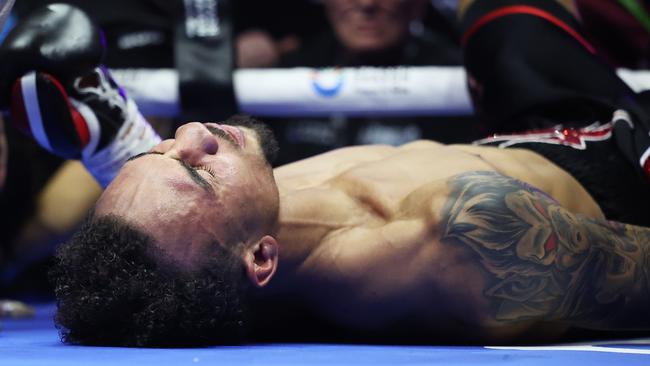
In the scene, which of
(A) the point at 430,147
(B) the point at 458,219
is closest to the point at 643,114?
(A) the point at 430,147

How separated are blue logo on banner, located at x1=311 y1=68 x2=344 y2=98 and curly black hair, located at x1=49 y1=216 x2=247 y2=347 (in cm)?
103

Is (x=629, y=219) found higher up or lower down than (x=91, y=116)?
lower down

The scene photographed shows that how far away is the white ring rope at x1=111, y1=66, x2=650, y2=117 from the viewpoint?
7.76ft

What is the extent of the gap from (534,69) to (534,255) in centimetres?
78

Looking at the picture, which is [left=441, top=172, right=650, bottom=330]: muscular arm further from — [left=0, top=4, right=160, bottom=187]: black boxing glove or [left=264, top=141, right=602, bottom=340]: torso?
[left=0, top=4, right=160, bottom=187]: black boxing glove

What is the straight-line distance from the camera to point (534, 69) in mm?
2078

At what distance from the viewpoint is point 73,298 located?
136 centimetres

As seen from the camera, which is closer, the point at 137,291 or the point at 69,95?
the point at 137,291

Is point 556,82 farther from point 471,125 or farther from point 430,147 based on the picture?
point 471,125

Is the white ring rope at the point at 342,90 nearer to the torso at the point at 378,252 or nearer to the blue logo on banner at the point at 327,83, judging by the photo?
the blue logo on banner at the point at 327,83

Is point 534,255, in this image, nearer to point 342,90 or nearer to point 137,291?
point 137,291

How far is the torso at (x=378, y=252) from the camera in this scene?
141cm

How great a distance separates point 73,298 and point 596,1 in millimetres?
1899

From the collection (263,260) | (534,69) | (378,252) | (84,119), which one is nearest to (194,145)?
(263,260)
